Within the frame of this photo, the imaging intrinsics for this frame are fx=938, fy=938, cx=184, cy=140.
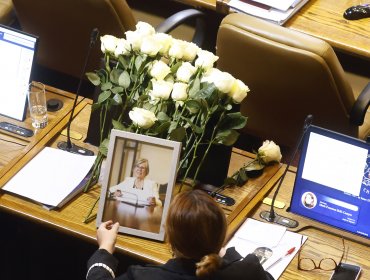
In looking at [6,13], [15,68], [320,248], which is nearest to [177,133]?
[320,248]

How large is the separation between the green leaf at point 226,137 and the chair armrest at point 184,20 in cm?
102

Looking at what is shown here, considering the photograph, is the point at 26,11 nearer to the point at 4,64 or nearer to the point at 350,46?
the point at 4,64

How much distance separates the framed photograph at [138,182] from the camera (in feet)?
8.40

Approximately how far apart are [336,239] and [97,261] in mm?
696

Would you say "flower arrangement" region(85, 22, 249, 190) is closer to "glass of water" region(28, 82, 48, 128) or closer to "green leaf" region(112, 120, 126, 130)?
"green leaf" region(112, 120, 126, 130)

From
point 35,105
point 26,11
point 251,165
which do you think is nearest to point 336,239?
point 251,165

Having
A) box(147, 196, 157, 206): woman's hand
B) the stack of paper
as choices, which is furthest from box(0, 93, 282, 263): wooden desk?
the stack of paper

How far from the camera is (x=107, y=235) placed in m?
2.53

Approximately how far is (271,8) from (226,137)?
120 centimetres

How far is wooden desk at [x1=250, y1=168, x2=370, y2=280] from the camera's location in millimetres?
2545

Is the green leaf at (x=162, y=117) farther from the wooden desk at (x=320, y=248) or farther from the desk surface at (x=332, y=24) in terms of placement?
the desk surface at (x=332, y=24)

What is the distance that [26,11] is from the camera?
11.7 feet

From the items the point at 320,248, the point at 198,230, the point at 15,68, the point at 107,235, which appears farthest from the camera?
the point at 15,68

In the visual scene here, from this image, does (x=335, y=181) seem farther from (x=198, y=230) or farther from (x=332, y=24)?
(x=332, y=24)
